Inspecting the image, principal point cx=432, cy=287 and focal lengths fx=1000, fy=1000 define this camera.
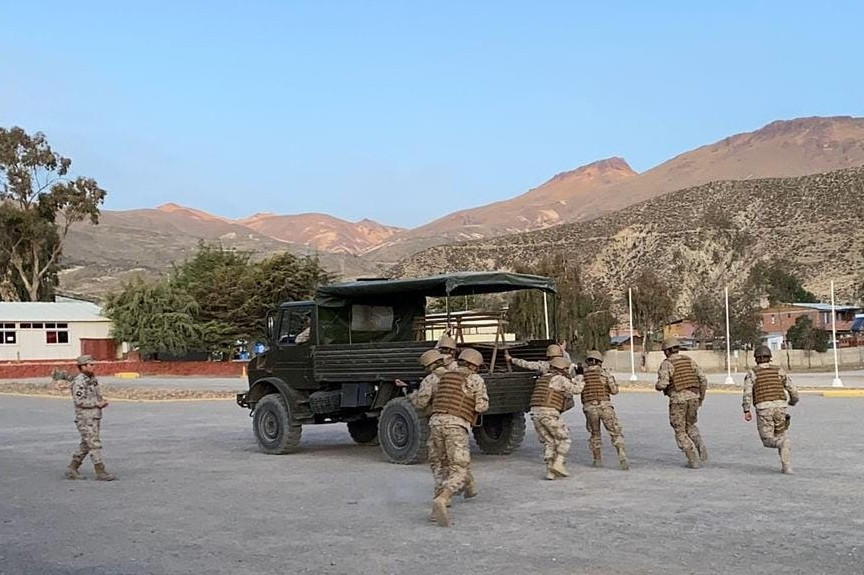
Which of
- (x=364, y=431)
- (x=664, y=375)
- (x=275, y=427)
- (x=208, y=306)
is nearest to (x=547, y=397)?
(x=664, y=375)

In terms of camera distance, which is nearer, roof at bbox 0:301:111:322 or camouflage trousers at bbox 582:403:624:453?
camouflage trousers at bbox 582:403:624:453

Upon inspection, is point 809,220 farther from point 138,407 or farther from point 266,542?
point 266,542

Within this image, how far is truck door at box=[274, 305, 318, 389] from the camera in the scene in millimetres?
15773

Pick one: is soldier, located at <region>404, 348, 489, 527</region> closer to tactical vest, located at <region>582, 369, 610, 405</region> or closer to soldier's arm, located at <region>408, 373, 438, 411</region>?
soldier's arm, located at <region>408, 373, 438, 411</region>

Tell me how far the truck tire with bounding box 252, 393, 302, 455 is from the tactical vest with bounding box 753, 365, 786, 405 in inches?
276

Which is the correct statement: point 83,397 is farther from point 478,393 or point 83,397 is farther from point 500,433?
point 500,433

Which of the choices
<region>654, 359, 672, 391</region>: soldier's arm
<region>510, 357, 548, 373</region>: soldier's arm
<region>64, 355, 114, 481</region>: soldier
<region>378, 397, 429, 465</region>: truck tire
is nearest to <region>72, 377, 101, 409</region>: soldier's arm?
<region>64, 355, 114, 481</region>: soldier

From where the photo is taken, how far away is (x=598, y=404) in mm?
13086

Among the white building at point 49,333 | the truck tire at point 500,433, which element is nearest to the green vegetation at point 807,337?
the white building at point 49,333

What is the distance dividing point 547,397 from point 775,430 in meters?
2.80

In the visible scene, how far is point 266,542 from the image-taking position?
877 centimetres

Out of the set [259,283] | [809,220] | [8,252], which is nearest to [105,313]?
[259,283]

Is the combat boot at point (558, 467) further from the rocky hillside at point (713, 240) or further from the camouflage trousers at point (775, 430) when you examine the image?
the rocky hillside at point (713, 240)

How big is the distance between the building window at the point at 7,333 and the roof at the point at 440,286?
175 ft
